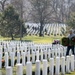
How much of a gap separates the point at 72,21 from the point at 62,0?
2710 cm

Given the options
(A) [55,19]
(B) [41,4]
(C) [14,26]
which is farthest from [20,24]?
(A) [55,19]

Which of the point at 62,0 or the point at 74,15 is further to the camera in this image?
the point at 62,0

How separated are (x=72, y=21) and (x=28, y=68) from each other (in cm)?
2739

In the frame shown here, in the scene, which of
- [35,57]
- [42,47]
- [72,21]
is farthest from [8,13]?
[35,57]

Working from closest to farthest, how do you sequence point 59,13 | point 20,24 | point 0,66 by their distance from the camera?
point 0,66, point 20,24, point 59,13

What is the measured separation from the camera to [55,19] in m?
58.8

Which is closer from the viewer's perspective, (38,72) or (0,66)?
(38,72)

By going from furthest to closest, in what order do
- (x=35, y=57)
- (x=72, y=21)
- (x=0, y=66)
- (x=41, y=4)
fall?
(x=41, y=4) → (x=72, y=21) → (x=35, y=57) → (x=0, y=66)

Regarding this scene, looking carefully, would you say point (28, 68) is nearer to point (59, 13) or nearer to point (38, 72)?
point (38, 72)

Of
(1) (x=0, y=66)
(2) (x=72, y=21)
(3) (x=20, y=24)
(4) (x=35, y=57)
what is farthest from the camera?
(2) (x=72, y=21)

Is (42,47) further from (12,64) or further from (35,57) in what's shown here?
(12,64)

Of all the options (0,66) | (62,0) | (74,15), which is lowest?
(0,66)

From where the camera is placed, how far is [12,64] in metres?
10.4

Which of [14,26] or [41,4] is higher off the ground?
[41,4]
